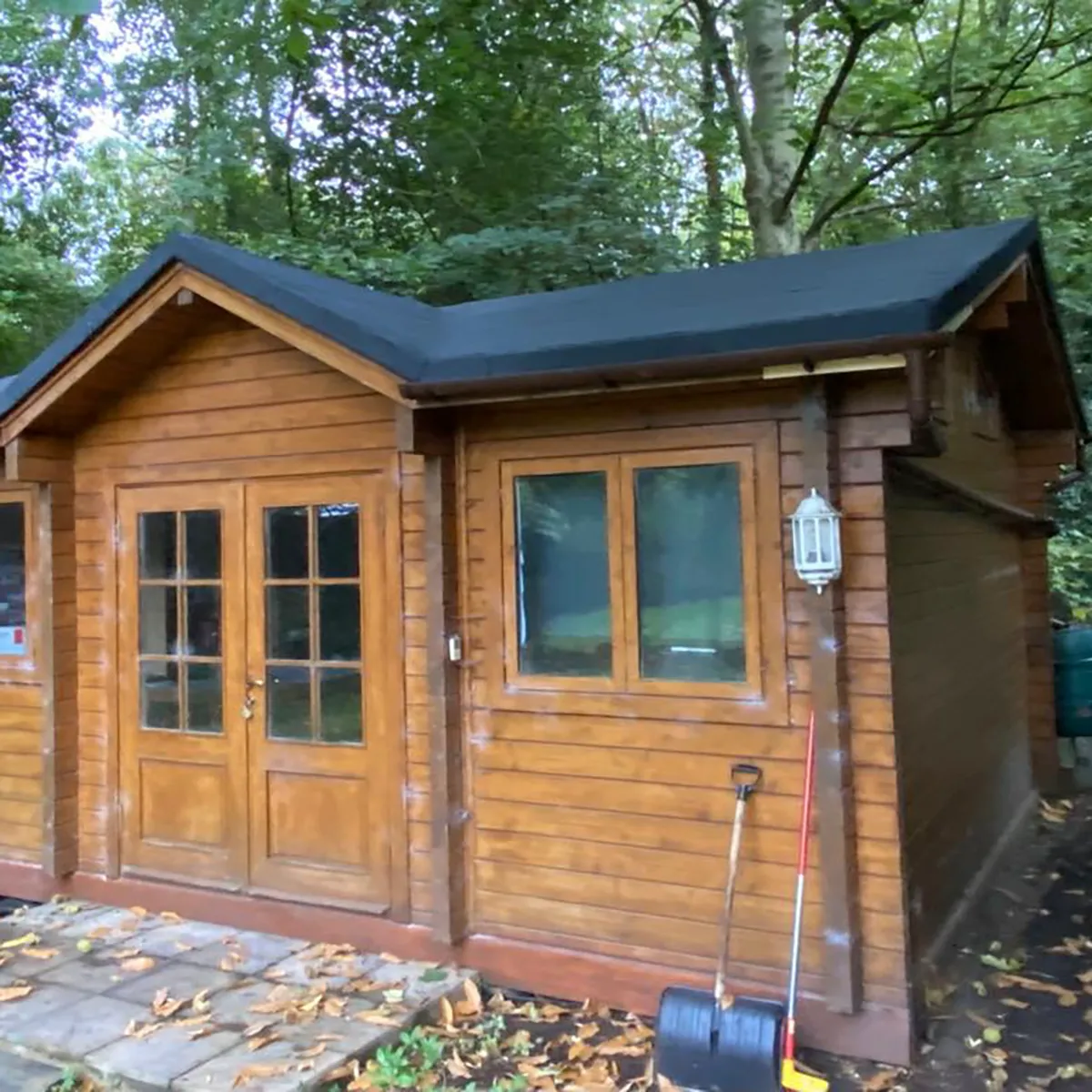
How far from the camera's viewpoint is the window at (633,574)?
12.3ft

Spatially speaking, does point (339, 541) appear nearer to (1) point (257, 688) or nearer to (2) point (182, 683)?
(1) point (257, 688)

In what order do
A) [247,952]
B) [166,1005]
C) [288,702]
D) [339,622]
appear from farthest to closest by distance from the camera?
[288,702] → [339,622] → [247,952] → [166,1005]

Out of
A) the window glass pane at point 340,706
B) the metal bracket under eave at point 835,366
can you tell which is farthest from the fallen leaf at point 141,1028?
the metal bracket under eave at point 835,366

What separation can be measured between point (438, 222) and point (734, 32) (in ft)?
11.6

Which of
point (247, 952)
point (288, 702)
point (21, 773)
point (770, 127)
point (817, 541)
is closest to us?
point (817, 541)

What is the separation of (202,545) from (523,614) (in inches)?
66.5

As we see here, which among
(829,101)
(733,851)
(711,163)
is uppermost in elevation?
(711,163)

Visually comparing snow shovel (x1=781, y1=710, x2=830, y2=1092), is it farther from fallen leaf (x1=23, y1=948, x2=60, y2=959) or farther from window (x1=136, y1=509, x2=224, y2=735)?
fallen leaf (x1=23, y1=948, x2=60, y2=959)

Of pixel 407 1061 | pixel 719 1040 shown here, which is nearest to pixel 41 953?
pixel 407 1061

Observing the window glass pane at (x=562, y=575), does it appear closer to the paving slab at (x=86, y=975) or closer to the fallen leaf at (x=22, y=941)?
the paving slab at (x=86, y=975)

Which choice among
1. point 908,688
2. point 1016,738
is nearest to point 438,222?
point 1016,738

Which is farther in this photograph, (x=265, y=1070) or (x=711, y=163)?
(x=711, y=163)

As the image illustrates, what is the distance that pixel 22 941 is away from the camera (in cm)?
457

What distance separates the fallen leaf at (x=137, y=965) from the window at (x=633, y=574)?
186cm
